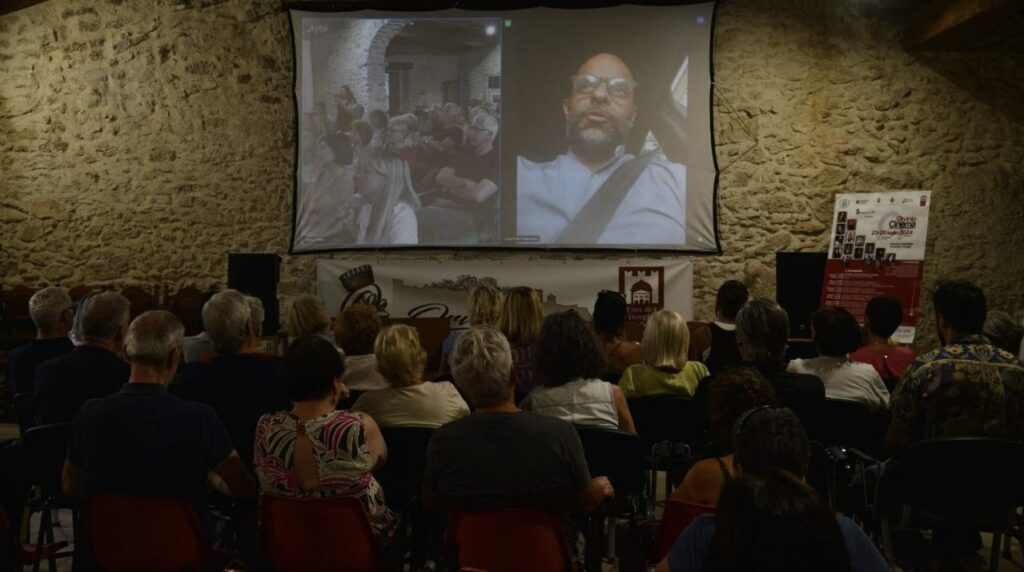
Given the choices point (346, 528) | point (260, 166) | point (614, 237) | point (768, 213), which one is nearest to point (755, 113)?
point (768, 213)

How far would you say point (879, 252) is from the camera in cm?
737

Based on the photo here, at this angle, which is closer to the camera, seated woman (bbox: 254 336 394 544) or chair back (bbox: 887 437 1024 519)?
seated woman (bbox: 254 336 394 544)

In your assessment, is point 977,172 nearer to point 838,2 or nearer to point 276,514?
point 838,2

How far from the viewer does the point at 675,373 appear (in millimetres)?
3996

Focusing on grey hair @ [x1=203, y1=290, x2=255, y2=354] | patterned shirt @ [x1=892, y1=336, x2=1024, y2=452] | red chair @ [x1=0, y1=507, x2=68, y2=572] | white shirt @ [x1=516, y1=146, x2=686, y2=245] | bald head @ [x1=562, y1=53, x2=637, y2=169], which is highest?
bald head @ [x1=562, y1=53, x2=637, y2=169]

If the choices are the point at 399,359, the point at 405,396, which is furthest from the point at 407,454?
the point at 399,359

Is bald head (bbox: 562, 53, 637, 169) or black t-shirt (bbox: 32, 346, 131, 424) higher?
bald head (bbox: 562, 53, 637, 169)

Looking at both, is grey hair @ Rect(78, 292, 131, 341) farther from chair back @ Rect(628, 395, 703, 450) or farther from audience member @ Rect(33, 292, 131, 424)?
chair back @ Rect(628, 395, 703, 450)

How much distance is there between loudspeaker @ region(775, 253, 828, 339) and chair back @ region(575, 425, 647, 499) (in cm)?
478

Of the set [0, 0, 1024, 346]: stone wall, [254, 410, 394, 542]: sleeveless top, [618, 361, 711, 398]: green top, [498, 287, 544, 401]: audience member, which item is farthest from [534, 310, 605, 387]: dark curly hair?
[0, 0, 1024, 346]: stone wall

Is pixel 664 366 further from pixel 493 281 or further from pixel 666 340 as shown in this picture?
pixel 493 281

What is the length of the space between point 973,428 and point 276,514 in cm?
248

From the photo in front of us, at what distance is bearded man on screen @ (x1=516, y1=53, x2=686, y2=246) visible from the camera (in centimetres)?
A: 794

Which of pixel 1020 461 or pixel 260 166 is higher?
pixel 260 166
